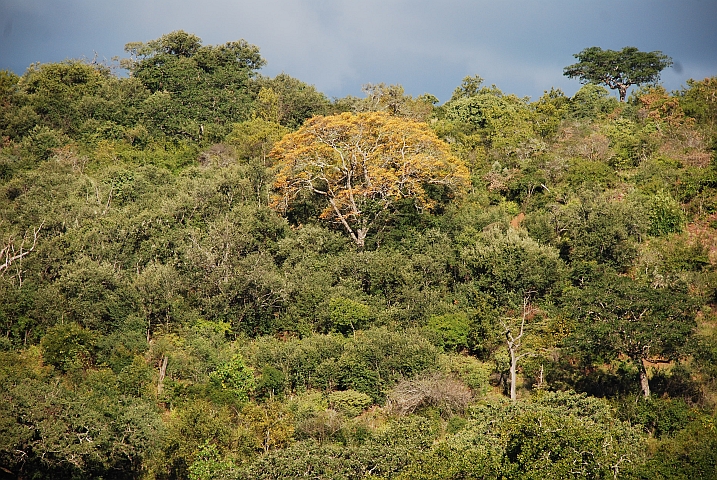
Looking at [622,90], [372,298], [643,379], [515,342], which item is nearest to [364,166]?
[372,298]

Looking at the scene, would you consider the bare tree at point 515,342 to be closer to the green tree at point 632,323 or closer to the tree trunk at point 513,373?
the tree trunk at point 513,373

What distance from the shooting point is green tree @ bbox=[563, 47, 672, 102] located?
162 feet

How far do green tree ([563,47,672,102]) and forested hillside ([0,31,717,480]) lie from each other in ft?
18.9

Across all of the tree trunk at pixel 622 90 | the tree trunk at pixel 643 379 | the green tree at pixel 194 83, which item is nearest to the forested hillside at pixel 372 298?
the tree trunk at pixel 643 379

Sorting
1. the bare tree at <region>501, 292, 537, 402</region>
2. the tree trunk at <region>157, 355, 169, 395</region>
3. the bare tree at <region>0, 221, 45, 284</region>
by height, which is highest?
the bare tree at <region>0, 221, 45, 284</region>

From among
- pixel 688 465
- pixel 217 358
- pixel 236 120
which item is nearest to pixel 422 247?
pixel 217 358

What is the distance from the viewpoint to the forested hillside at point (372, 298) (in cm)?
2286

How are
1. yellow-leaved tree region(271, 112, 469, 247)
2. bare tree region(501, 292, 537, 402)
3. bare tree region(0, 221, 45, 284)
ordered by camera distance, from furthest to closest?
yellow-leaved tree region(271, 112, 469, 247) < bare tree region(0, 221, 45, 284) < bare tree region(501, 292, 537, 402)

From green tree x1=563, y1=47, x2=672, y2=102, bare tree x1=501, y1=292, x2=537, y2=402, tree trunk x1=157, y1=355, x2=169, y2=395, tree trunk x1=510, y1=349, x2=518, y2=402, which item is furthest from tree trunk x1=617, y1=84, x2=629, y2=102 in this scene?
tree trunk x1=157, y1=355, x2=169, y2=395

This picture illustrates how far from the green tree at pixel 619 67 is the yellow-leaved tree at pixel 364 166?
60.0 feet

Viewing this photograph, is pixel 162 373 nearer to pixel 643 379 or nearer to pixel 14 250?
pixel 14 250

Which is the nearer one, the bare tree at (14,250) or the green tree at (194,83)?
the bare tree at (14,250)

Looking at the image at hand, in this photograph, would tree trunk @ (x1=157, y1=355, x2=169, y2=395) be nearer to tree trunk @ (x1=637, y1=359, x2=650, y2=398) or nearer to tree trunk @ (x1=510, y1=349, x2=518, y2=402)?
tree trunk @ (x1=510, y1=349, x2=518, y2=402)

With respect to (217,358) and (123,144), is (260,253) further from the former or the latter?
(123,144)
